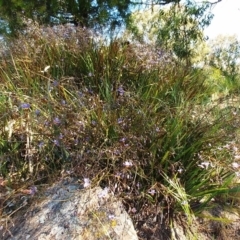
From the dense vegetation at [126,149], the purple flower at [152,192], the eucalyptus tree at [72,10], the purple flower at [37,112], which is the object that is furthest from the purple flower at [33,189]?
the eucalyptus tree at [72,10]

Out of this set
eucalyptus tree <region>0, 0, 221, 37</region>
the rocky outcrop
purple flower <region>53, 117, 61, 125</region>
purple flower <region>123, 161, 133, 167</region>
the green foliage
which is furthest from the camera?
the green foliage

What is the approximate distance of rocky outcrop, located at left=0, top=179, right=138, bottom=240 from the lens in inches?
52.8

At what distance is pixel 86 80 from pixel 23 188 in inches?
40.7

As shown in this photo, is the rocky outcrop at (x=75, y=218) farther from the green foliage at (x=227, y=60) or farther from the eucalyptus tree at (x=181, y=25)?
the green foliage at (x=227, y=60)

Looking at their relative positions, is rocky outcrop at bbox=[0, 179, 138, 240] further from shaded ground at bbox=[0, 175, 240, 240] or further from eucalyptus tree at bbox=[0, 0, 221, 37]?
eucalyptus tree at bbox=[0, 0, 221, 37]

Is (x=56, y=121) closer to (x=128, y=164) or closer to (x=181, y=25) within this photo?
(x=128, y=164)

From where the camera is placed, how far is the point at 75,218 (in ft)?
4.53

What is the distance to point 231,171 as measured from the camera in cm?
167

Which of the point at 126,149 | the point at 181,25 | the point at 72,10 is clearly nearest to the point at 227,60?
the point at 181,25

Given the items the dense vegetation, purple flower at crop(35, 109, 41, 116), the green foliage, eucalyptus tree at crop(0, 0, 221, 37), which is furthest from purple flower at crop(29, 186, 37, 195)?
the green foliage

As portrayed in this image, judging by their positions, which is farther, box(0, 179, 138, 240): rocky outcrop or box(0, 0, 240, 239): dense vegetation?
box(0, 0, 240, 239): dense vegetation

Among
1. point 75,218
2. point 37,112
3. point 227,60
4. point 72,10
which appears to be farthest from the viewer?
point 227,60

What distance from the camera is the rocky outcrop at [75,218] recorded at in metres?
1.34

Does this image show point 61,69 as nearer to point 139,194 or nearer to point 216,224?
point 139,194
